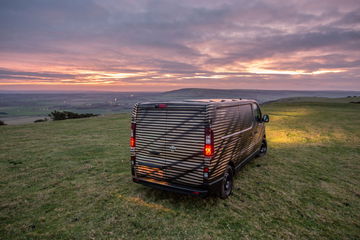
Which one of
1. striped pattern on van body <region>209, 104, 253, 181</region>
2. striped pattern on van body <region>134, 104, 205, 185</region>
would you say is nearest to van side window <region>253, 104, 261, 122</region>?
striped pattern on van body <region>209, 104, 253, 181</region>

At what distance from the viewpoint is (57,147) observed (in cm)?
973

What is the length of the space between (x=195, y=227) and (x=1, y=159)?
8654 mm

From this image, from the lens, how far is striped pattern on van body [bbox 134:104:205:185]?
3.94 meters

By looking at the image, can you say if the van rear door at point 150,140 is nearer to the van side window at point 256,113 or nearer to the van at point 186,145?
the van at point 186,145

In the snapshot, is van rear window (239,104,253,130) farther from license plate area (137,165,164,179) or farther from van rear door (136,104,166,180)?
license plate area (137,165,164,179)

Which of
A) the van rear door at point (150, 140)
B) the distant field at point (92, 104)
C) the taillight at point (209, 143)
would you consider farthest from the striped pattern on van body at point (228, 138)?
the distant field at point (92, 104)

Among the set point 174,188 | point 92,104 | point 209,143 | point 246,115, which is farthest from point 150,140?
point 92,104

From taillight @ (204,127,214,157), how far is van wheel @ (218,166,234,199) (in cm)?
99

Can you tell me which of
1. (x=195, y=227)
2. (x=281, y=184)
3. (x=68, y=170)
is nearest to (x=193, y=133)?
(x=195, y=227)

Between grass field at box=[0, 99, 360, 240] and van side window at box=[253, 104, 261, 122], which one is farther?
van side window at box=[253, 104, 261, 122]

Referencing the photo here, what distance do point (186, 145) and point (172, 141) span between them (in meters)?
0.33

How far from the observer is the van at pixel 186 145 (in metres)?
3.92

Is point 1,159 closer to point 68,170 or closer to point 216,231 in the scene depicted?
point 68,170

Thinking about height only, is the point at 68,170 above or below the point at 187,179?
below
